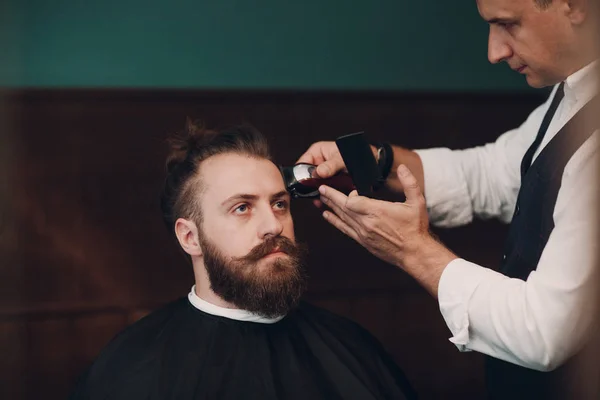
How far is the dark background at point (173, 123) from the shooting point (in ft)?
8.71

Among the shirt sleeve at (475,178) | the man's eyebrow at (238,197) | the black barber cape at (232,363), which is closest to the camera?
the black barber cape at (232,363)

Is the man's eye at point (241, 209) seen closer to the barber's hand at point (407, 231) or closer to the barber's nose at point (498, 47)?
the barber's hand at point (407, 231)

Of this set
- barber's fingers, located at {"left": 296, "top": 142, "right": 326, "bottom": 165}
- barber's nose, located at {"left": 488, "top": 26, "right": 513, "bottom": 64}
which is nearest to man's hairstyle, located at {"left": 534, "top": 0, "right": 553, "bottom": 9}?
barber's nose, located at {"left": 488, "top": 26, "right": 513, "bottom": 64}

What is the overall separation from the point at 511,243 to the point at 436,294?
0.31 metres

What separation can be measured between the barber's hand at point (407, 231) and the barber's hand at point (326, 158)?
198 mm

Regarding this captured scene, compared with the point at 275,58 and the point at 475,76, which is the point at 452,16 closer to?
the point at 475,76

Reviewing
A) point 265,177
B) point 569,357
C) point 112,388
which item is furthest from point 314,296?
point 569,357

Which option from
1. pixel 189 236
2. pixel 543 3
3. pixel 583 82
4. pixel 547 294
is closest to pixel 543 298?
pixel 547 294

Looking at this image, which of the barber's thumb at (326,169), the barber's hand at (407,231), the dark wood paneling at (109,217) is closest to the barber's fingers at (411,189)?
the barber's hand at (407,231)

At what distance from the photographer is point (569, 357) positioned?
1731 millimetres

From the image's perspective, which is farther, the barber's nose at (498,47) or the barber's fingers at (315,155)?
the barber's fingers at (315,155)

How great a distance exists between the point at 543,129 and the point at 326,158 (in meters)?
0.59

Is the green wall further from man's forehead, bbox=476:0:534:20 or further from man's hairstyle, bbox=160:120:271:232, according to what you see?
man's forehead, bbox=476:0:534:20

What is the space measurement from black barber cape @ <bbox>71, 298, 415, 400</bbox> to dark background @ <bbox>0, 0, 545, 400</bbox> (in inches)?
21.8
